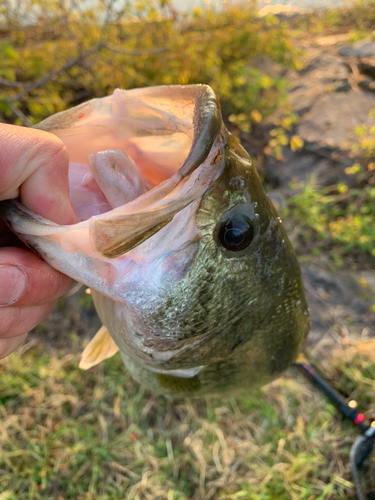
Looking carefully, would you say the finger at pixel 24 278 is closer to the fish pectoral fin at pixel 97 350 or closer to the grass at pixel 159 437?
the fish pectoral fin at pixel 97 350

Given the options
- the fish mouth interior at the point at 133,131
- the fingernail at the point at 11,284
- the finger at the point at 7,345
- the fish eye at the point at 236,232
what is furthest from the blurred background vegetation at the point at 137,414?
the fish eye at the point at 236,232

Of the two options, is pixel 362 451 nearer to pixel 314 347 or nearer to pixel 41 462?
pixel 314 347

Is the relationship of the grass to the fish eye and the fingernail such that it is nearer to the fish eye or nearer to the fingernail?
the fingernail

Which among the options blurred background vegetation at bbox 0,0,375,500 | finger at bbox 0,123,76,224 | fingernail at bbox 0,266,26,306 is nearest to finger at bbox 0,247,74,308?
fingernail at bbox 0,266,26,306

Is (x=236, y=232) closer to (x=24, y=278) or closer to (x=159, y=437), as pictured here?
(x=24, y=278)

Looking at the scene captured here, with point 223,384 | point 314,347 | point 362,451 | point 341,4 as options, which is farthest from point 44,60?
point 341,4

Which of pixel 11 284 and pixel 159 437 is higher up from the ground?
pixel 11 284

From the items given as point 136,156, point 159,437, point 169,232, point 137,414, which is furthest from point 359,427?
point 136,156
